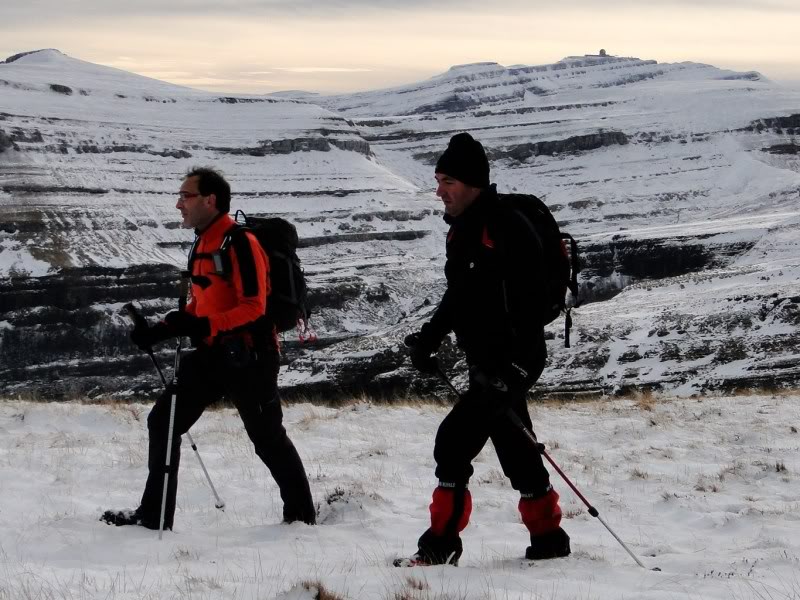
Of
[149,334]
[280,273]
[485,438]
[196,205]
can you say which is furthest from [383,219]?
[485,438]

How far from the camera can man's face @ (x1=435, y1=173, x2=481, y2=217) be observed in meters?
6.14

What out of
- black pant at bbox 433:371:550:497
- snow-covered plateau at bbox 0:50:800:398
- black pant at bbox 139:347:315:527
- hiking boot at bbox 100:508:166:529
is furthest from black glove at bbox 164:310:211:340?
snow-covered plateau at bbox 0:50:800:398

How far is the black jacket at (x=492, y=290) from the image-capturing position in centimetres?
588

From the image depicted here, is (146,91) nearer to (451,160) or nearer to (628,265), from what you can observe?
(628,265)

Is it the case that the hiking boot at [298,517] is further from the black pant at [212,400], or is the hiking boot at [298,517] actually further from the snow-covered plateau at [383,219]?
the snow-covered plateau at [383,219]

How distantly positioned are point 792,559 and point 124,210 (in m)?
109

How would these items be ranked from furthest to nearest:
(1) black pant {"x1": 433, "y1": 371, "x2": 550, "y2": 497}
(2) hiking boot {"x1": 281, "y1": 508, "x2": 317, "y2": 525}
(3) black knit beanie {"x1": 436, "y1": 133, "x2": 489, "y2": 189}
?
1. (2) hiking boot {"x1": 281, "y1": 508, "x2": 317, "y2": 525}
2. (3) black knit beanie {"x1": 436, "y1": 133, "x2": 489, "y2": 189}
3. (1) black pant {"x1": 433, "y1": 371, "x2": 550, "y2": 497}

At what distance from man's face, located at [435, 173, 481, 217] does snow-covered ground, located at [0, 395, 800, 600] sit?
7.94 ft

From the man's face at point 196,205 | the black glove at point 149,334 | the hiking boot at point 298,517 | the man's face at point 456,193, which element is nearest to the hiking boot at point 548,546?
the hiking boot at point 298,517

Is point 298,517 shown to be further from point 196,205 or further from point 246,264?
point 196,205

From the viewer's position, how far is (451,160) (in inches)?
242

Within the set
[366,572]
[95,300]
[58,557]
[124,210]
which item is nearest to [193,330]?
[58,557]

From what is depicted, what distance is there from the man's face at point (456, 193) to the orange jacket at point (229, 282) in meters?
1.56

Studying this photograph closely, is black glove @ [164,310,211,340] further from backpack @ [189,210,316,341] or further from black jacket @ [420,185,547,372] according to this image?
black jacket @ [420,185,547,372]
